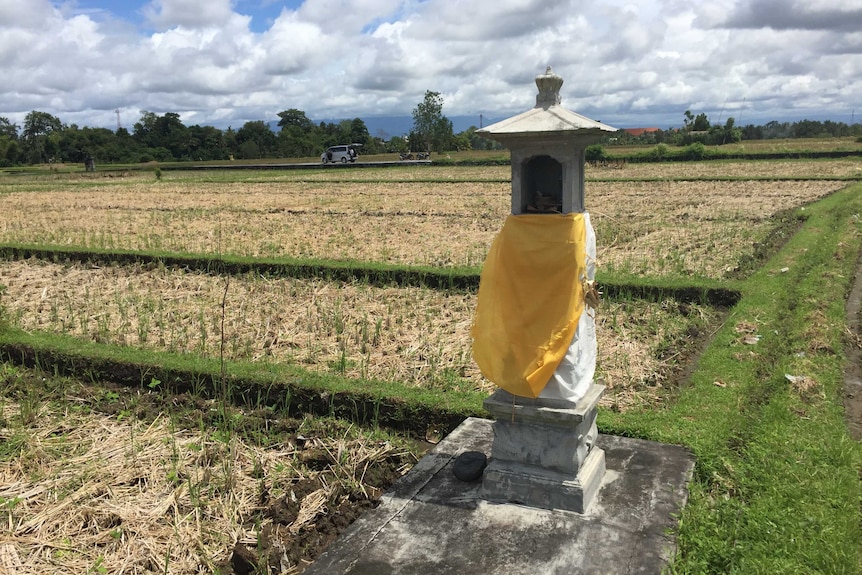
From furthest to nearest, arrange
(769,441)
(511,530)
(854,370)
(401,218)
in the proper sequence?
(401,218)
(854,370)
(769,441)
(511,530)

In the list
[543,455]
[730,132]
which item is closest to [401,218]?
[543,455]

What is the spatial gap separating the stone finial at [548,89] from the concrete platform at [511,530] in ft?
8.48

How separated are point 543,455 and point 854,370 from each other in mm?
3936

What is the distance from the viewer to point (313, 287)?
1041 cm

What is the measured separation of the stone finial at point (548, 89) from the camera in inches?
169

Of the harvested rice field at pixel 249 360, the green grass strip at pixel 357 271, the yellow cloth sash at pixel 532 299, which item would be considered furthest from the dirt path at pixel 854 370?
the yellow cloth sash at pixel 532 299

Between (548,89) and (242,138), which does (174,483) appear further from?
(242,138)

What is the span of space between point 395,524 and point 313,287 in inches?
255

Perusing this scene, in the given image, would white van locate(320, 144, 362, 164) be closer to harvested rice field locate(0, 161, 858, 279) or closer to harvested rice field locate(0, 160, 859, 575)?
harvested rice field locate(0, 161, 858, 279)

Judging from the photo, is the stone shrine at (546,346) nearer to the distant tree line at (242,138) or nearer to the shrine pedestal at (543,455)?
the shrine pedestal at (543,455)

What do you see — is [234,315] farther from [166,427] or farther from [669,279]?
[669,279]

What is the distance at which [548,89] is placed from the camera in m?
4.34

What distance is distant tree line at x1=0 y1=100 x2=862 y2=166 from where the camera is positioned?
2267 inches

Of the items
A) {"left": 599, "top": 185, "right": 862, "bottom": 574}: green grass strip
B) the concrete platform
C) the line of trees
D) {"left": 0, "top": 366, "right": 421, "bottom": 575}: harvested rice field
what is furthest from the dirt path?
the line of trees
